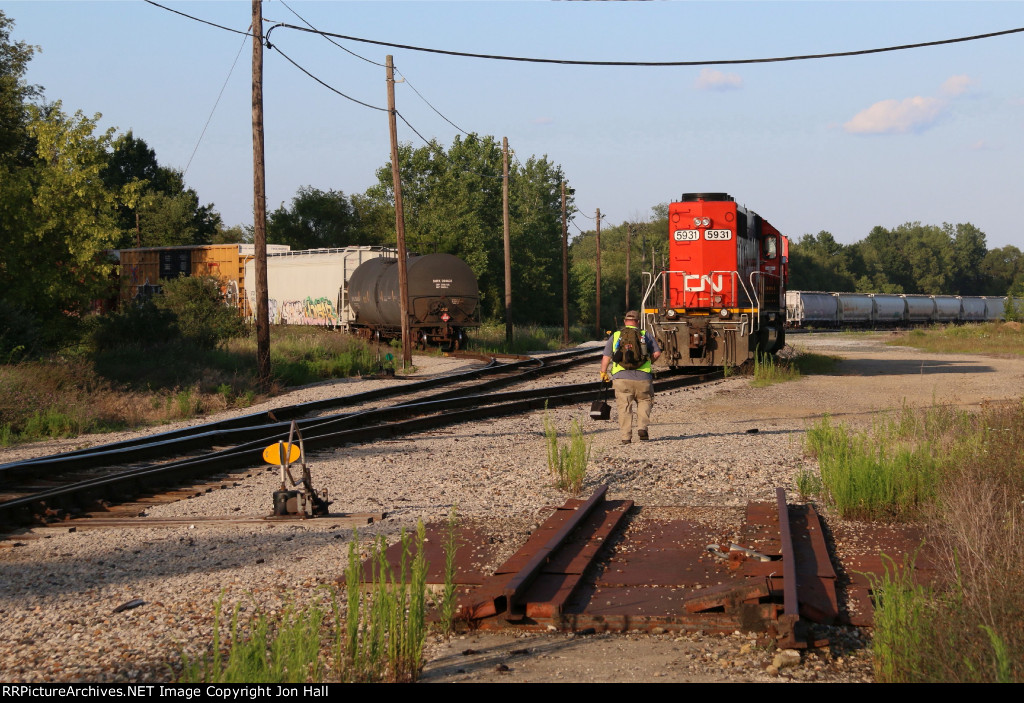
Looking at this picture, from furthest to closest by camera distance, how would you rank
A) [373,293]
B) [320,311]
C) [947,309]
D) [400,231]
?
1. [947,309]
2. [320,311]
3. [373,293]
4. [400,231]

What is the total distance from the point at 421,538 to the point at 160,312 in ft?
66.1

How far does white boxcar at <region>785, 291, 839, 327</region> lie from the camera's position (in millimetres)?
62750

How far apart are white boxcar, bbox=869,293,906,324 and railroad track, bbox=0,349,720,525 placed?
57897mm

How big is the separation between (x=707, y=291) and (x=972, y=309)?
64759 mm

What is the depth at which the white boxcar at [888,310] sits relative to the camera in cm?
6975

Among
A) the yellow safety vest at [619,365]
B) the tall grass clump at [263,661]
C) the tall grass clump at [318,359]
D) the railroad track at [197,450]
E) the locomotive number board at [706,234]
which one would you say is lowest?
the railroad track at [197,450]

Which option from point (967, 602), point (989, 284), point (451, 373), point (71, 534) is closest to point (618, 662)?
point (967, 602)

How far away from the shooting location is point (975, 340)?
138 ft

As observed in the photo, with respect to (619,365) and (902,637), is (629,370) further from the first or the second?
(902,637)

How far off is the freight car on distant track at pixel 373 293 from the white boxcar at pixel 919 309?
5032cm

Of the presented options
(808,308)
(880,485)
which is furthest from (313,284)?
(808,308)

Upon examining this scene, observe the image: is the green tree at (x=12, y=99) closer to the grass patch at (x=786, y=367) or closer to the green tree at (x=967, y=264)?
the grass patch at (x=786, y=367)

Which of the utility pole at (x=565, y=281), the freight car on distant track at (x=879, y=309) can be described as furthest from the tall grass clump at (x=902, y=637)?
the freight car on distant track at (x=879, y=309)

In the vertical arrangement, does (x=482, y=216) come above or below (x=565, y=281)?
above
